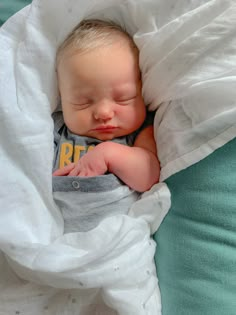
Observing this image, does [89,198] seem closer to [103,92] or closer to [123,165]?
[123,165]

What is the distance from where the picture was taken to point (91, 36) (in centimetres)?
106

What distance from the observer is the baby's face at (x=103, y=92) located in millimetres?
1036

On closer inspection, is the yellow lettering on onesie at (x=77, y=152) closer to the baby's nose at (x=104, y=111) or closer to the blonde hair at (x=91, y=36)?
the baby's nose at (x=104, y=111)

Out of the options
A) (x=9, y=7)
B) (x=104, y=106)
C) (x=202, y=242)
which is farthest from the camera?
(x=9, y=7)

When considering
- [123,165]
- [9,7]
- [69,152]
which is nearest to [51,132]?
[69,152]

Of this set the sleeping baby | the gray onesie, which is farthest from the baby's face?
the gray onesie

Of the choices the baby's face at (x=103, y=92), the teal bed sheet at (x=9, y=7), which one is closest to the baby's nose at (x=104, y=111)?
the baby's face at (x=103, y=92)

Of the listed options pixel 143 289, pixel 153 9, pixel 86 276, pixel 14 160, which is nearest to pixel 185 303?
pixel 143 289

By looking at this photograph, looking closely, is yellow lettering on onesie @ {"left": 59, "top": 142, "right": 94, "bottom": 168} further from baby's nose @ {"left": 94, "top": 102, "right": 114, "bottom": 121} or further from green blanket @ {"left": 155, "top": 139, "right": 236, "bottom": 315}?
green blanket @ {"left": 155, "top": 139, "right": 236, "bottom": 315}

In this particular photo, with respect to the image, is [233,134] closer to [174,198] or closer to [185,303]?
[174,198]

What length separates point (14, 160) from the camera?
1.01 meters

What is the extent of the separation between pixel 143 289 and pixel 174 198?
0.58 ft

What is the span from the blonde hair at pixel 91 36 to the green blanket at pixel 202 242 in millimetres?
305

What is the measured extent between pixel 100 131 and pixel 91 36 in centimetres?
19
